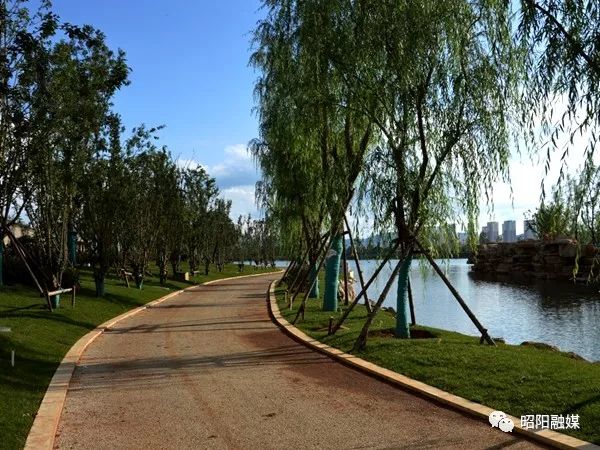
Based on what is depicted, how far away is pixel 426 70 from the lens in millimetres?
11367

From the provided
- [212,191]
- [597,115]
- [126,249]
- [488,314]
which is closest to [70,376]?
[597,115]

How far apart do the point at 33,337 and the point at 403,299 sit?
24.5ft

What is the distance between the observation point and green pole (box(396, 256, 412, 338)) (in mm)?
12195

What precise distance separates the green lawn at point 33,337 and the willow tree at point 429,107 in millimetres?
5747

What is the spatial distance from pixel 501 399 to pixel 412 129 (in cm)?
620

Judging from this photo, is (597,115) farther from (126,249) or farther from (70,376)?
(126,249)

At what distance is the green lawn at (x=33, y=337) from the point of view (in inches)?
271

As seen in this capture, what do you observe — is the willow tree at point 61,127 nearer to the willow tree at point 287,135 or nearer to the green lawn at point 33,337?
the green lawn at point 33,337

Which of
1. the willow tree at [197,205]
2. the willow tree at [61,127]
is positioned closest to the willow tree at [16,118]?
the willow tree at [61,127]

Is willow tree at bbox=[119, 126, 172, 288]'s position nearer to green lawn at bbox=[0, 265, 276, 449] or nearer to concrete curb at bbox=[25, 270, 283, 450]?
green lawn at bbox=[0, 265, 276, 449]

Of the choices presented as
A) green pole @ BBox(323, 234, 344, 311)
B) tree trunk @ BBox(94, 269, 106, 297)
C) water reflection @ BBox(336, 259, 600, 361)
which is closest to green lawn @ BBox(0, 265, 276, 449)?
tree trunk @ BBox(94, 269, 106, 297)

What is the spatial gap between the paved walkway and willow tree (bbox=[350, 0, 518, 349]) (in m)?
2.49

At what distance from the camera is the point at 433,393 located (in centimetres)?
773

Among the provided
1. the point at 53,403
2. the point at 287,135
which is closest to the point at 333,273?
the point at 287,135
